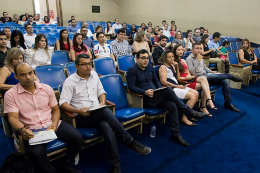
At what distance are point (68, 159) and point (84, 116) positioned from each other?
1.37ft

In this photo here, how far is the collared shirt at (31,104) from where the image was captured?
1.63 meters

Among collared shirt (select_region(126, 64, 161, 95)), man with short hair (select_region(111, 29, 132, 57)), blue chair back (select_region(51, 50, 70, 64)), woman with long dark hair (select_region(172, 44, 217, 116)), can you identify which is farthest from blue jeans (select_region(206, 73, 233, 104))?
blue chair back (select_region(51, 50, 70, 64))

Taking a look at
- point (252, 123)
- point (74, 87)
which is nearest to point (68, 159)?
point (74, 87)

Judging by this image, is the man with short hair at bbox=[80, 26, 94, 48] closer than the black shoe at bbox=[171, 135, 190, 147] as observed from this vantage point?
No

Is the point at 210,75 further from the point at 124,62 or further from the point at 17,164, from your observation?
the point at 17,164

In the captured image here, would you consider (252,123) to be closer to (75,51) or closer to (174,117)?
(174,117)

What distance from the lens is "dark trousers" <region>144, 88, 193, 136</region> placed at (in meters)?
2.37

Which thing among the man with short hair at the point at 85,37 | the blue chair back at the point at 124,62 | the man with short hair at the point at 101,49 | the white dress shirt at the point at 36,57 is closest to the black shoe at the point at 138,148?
the blue chair back at the point at 124,62

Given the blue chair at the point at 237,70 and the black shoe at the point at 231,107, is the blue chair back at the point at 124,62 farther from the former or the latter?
the blue chair at the point at 237,70

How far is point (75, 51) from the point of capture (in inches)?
145

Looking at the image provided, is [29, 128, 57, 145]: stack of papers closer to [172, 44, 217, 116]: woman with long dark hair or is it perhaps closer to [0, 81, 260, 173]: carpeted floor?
[0, 81, 260, 173]: carpeted floor

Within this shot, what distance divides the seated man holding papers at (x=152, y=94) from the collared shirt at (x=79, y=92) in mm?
575

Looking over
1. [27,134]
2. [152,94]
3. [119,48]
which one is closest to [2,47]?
[27,134]

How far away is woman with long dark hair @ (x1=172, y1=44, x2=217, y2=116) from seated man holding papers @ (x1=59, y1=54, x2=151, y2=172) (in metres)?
1.46
